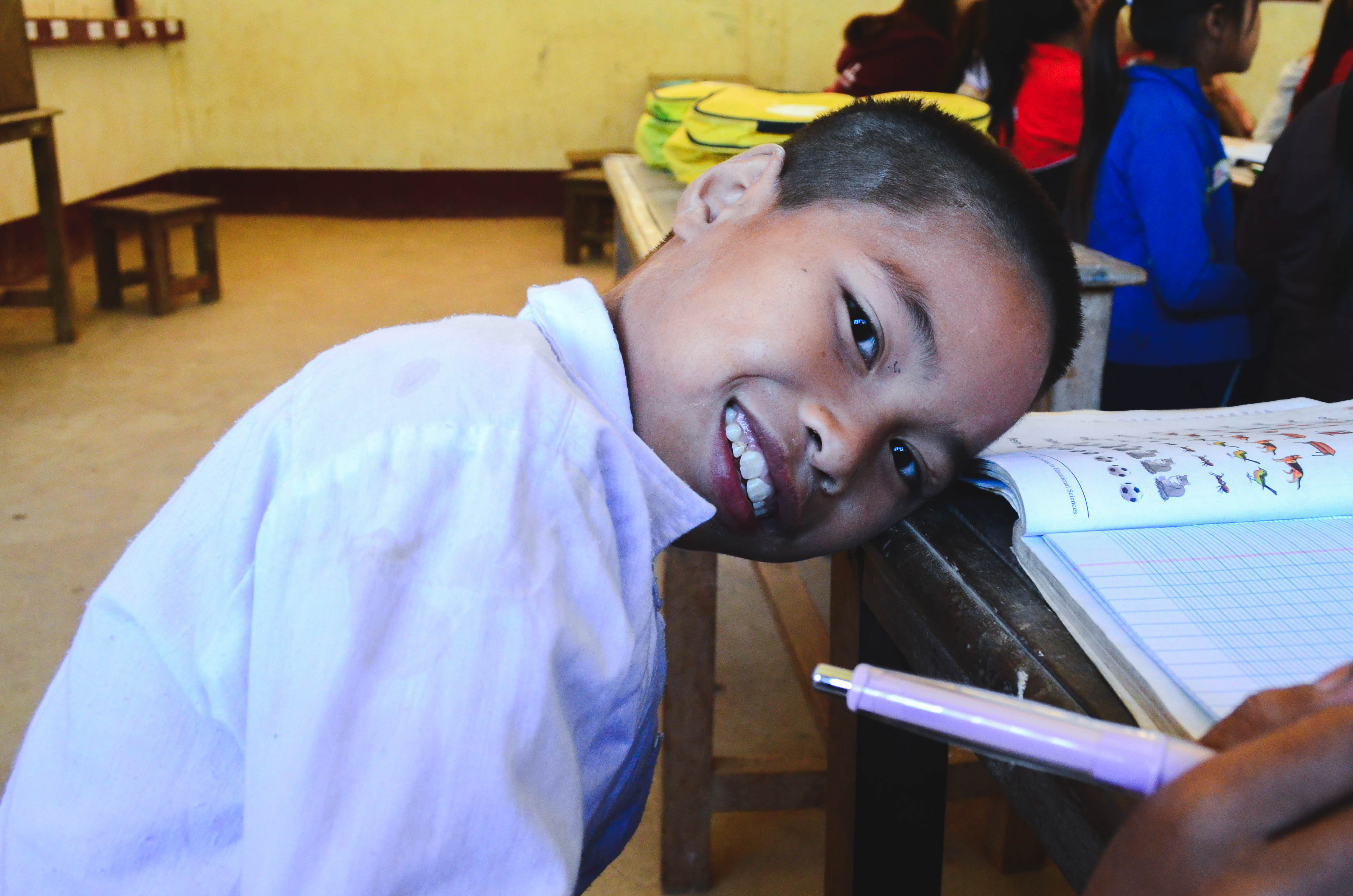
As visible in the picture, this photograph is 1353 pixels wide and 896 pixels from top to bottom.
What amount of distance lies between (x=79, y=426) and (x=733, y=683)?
2.12 m

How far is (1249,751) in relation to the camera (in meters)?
0.34

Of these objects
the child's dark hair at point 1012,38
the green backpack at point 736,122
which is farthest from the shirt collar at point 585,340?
the child's dark hair at point 1012,38

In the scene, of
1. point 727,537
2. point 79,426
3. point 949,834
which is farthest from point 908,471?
point 79,426

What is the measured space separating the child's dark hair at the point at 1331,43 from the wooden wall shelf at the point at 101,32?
407 centimetres

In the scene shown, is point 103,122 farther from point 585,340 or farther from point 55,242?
point 585,340

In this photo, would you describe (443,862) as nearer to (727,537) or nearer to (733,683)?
(727,537)

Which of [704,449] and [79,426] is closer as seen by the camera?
[704,449]

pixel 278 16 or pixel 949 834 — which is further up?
pixel 278 16

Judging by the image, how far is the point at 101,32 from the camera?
16.4ft

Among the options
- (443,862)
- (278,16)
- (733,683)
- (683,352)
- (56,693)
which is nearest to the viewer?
(443,862)

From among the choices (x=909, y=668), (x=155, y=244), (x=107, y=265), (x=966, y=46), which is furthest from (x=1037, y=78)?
(x=107, y=265)

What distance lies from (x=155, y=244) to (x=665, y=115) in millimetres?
2743

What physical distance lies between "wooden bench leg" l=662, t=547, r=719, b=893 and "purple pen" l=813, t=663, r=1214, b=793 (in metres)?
1.00

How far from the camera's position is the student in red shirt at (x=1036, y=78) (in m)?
2.63
